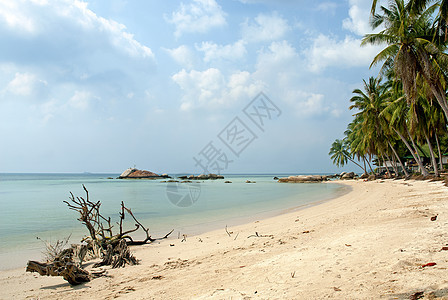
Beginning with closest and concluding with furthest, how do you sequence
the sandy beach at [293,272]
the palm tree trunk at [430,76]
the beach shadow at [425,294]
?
the beach shadow at [425,294], the sandy beach at [293,272], the palm tree trunk at [430,76]

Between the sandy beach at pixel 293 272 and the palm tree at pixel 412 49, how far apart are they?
12.0 metres

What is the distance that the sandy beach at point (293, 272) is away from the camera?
3213mm

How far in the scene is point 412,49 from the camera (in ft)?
54.5

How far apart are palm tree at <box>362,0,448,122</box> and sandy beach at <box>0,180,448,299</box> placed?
39.4 ft

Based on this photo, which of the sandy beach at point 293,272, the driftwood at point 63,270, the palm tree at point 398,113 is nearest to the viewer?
the sandy beach at point 293,272

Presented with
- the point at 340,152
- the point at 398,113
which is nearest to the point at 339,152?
the point at 340,152

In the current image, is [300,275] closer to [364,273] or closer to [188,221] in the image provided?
[364,273]

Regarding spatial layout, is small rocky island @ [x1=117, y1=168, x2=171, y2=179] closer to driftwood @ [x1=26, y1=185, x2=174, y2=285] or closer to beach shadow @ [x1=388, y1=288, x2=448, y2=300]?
driftwood @ [x1=26, y1=185, x2=174, y2=285]

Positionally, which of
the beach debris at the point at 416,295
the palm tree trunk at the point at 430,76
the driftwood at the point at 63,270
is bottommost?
the beach debris at the point at 416,295

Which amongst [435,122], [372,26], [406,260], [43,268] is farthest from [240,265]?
[435,122]

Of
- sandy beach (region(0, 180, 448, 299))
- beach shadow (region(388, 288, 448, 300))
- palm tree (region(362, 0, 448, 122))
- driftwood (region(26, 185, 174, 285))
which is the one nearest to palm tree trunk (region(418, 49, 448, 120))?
palm tree (region(362, 0, 448, 122))

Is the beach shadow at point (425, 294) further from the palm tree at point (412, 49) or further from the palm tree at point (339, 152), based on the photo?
the palm tree at point (339, 152)

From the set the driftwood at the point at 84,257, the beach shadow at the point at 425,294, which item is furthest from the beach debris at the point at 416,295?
the driftwood at the point at 84,257

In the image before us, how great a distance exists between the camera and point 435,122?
24969mm
